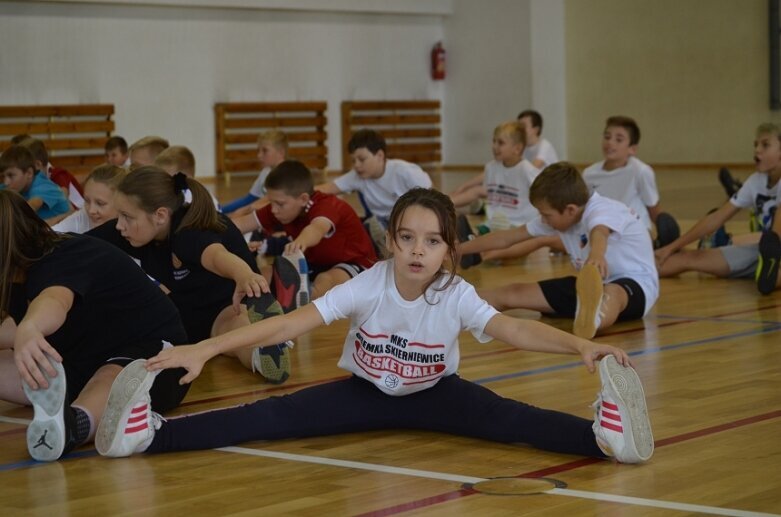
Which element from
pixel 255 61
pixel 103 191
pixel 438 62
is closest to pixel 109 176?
pixel 103 191

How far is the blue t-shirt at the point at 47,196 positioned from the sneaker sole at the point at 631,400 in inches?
199

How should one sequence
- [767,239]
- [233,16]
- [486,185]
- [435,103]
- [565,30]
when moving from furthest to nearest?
[435,103]
[565,30]
[233,16]
[486,185]
[767,239]

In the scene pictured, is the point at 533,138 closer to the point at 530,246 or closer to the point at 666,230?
the point at 530,246

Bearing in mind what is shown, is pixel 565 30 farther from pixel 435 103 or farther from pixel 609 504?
pixel 609 504

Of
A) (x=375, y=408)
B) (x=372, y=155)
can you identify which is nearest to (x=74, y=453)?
(x=375, y=408)

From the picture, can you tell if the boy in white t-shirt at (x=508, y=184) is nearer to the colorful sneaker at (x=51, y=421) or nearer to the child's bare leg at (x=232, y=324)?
the child's bare leg at (x=232, y=324)

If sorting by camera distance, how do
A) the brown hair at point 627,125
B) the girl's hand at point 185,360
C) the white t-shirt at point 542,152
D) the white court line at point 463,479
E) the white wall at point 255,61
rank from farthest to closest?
A: the white wall at point 255,61, the white t-shirt at point 542,152, the brown hair at point 627,125, the girl's hand at point 185,360, the white court line at point 463,479

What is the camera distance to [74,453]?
3.37 metres

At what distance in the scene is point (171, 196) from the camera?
14.1 ft

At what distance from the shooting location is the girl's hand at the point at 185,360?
297 centimetres

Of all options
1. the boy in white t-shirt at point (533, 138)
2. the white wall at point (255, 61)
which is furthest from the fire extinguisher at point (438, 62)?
the boy in white t-shirt at point (533, 138)

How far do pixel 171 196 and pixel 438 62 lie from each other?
16.7 metres

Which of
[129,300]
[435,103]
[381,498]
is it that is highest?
[435,103]

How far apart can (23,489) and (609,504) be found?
1420mm
